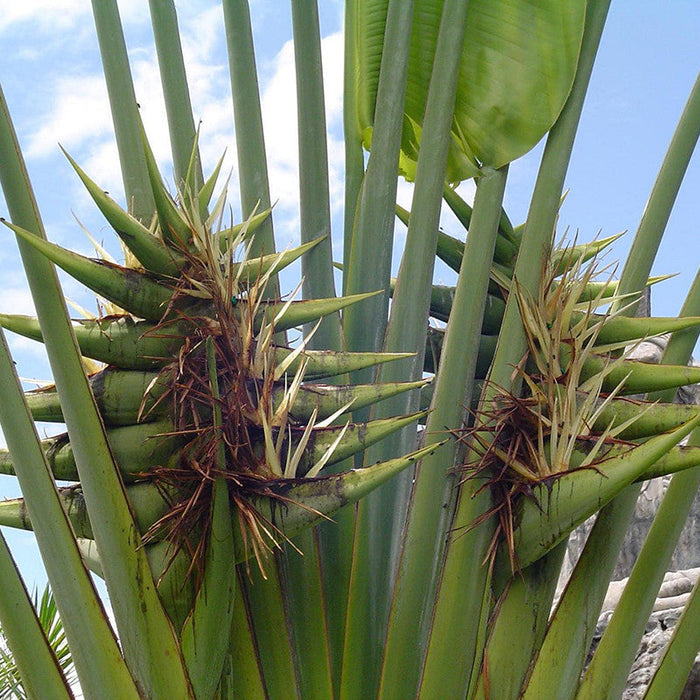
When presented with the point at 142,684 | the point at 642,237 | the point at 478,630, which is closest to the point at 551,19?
the point at 642,237

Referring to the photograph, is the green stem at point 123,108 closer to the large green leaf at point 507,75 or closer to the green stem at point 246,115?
the green stem at point 246,115

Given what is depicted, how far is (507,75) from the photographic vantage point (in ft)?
5.92

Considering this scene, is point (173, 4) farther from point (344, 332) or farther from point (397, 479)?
point (397, 479)

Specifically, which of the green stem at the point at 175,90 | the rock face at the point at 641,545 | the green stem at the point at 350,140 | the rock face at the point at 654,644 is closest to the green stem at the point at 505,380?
the green stem at the point at 350,140

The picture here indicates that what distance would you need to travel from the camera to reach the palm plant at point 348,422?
123cm

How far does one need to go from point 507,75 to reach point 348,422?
0.91 m

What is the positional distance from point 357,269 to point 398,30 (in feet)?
1.52

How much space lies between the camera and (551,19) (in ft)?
5.69

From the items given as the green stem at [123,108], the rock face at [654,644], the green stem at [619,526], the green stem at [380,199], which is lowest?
the rock face at [654,644]

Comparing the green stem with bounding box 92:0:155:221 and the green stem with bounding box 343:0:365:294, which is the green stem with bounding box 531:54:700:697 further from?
the green stem with bounding box 92:0:155:221

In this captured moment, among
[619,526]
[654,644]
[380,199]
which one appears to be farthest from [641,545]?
[380,199]

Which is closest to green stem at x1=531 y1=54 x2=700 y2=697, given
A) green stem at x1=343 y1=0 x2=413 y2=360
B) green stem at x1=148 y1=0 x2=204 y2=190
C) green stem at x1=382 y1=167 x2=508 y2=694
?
green stem at x1=382 y1=167 x2=508 y2=694

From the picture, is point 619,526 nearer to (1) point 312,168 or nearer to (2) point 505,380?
(2) point 505,380

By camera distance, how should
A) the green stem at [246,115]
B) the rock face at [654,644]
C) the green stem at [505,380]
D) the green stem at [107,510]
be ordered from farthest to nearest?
the rock face at [654,644]
the green stem at [246,115]
the green stem at [505,380]
the green stem at [107,510]
